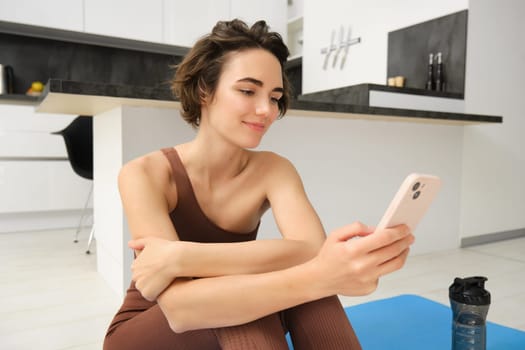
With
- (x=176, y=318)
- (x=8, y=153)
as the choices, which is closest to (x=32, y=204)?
(x=8, y=153)

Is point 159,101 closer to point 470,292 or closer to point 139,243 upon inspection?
point 139,243

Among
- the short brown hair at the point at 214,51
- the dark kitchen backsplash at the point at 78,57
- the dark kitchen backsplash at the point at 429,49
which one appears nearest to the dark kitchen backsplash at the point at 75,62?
the dark kitchen backsplash at the point at 78,57

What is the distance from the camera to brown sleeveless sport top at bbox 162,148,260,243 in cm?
103

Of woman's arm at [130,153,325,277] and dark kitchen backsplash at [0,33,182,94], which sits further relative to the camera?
dark kitchen backsplash at [0,33,182,94]

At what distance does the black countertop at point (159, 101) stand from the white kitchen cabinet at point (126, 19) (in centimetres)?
184

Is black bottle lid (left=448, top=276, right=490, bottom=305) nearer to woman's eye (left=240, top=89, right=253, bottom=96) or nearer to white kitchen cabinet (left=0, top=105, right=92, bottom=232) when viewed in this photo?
woman's eye (left=240, top=89, right=253, bottom=96)

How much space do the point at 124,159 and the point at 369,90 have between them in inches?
66.4

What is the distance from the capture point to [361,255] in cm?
68

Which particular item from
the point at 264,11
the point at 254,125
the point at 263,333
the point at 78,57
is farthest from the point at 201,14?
the point at 263,333

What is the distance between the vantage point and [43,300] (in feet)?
6.43

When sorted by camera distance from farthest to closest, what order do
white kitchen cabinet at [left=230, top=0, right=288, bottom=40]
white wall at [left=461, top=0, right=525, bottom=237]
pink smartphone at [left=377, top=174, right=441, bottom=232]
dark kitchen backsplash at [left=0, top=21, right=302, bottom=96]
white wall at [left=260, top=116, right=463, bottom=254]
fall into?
1. white kitchen cabinet at [left=230, top=0, right=288, bottom=40]
2. dark kitchen backsplash at [left=0, top=21, right=302, bottom=96]
3. white wall at [left=461, top=0, right=525, bottom=237]
4. white wall at [left=260, top=116, right=463, bottom=254]
5. pink smartphone at [left=377, top=174, right=441, bottom=232]

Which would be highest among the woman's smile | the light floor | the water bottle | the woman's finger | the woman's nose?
the woman's nose

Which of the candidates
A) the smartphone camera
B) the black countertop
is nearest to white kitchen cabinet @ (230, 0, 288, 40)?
the black countertop

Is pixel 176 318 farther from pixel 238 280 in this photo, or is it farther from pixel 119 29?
pixel 119 29
